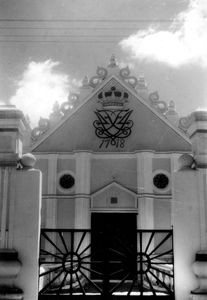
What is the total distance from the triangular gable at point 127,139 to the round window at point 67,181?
129 centimetres

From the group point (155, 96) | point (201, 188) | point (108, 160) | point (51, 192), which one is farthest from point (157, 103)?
point (201, 188)

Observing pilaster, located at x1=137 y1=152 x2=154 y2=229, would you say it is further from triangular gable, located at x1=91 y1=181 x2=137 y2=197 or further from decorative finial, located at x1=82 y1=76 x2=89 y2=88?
decorative finial, located at x1=82 y1=76 x2=89 y2=88

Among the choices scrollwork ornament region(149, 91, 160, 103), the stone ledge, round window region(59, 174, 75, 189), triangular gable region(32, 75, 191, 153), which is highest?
scrollwork ornament region(149, 91, 160, 103)

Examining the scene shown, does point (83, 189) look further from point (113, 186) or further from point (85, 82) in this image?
point (85, 82)

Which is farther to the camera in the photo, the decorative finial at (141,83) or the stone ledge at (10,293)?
the decorative finial at (141,83)

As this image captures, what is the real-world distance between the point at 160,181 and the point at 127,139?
2.60m

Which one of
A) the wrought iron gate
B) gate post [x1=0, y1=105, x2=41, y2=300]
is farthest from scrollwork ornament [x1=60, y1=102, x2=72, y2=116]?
gate post [x1=0, y1=105, x2=41, y2=300]

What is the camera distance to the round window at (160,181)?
20567mm

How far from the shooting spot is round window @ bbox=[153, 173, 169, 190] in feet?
67.5

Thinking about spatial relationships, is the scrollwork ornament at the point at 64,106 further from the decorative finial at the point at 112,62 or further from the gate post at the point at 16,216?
the gate post at the point at 16,216

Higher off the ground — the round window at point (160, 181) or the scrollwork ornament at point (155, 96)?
the scrollwork ornament at point (155, 96)

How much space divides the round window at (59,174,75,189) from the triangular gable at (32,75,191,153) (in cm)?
129

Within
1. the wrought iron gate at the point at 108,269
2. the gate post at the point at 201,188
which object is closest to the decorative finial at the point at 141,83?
the wrought iron gate at the point at 108,269

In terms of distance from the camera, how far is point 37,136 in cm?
2134
